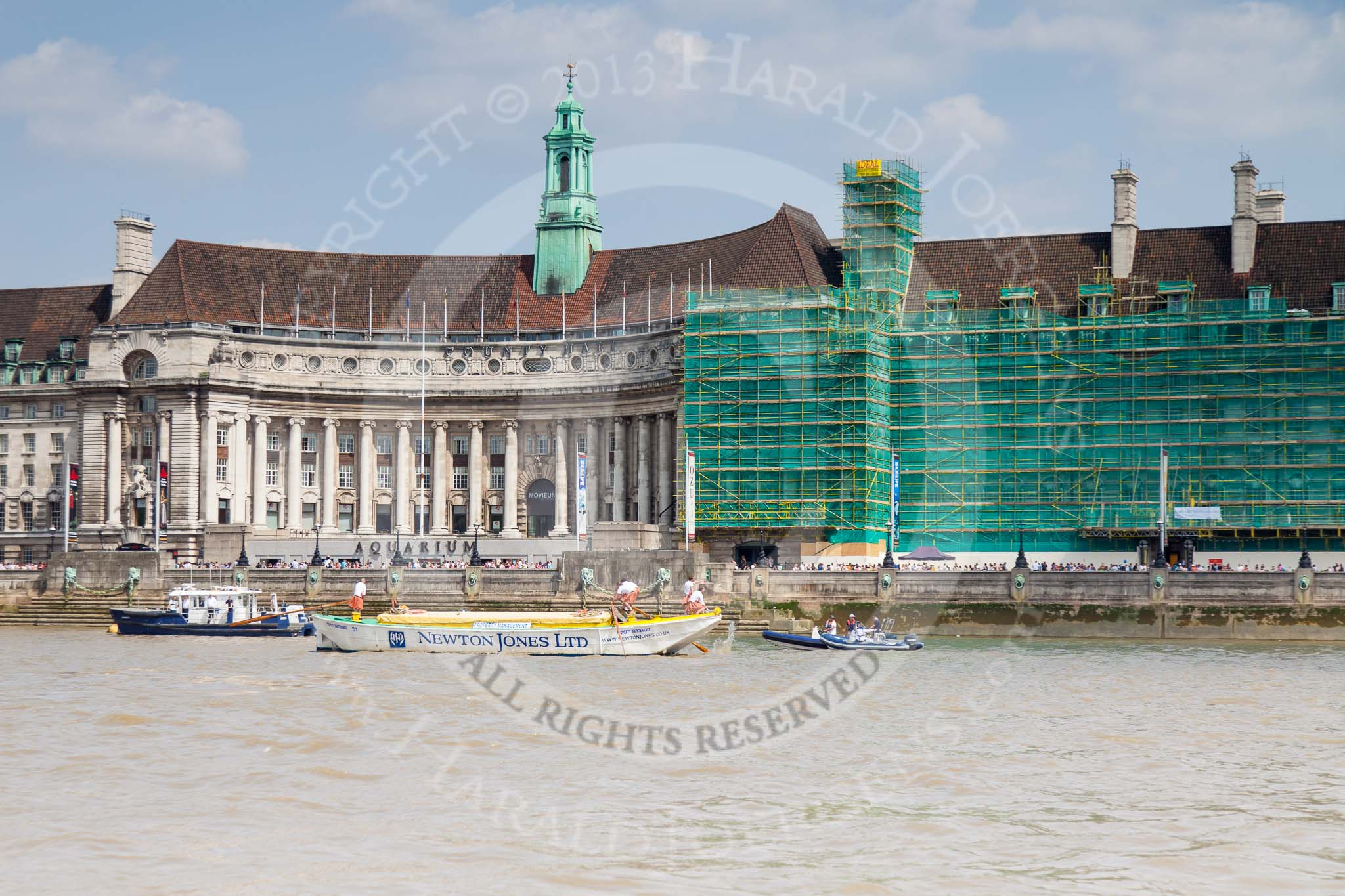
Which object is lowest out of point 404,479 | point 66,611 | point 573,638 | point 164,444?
point 66,611

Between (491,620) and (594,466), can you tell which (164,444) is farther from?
(491,620)

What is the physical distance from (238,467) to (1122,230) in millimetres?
60648

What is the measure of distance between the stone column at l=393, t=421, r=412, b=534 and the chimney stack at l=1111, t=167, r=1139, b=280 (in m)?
52.2

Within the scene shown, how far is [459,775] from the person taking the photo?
34.2m

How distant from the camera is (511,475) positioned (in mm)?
127125

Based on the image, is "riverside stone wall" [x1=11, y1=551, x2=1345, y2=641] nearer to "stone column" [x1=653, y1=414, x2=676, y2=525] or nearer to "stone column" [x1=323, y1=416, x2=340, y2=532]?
"stone column" [x1=653, y1=414, x2=676, y2=525]

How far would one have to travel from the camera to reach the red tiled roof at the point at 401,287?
123188 mm

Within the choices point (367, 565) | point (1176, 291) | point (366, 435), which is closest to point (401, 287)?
point (366, 435)

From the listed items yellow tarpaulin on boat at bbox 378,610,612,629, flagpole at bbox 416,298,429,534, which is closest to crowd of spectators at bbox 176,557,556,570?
flagpole at bbox 416,298,429,534

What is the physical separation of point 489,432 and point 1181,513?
54.0 metres

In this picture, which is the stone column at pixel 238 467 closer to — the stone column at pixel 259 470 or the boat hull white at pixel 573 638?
the stone column at pixel 259 470

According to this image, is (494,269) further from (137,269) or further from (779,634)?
(779,634)

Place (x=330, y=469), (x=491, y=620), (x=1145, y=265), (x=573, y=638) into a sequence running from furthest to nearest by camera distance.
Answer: (x=330, y=469)
(x=1145, y=265)
(x=491, y=620)
(x=573, y=638)

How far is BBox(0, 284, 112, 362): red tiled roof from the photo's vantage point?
133 m
